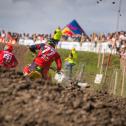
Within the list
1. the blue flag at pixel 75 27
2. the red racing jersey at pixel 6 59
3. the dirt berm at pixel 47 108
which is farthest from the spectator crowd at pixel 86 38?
the dirt berm at pixel 47 108

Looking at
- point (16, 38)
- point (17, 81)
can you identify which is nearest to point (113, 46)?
point (16, 38)

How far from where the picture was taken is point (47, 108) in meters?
7.20

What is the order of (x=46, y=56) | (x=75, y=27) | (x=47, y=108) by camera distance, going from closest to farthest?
(x=47, y=108)
(x=46, y=56)
(x=75, y=27)

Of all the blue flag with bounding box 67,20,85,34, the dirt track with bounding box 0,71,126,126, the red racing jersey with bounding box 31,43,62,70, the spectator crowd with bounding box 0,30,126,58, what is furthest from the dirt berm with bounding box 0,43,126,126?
the blue flag with bounding box 67,20,85,34

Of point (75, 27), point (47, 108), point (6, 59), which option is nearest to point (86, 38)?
point (75, 27)

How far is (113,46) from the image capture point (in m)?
35.2

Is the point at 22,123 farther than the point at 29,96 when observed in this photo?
No

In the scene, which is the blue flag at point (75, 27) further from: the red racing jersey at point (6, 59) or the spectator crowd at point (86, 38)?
the red racing jersey at point (6, 59)

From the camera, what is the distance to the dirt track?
22.7 feet

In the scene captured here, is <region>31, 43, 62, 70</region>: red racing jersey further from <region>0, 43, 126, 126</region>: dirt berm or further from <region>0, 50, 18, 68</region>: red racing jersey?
<region>0, 43, 126, 126</region>: dirt berm

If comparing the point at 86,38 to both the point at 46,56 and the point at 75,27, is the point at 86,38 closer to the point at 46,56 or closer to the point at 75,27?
the point at 75,27

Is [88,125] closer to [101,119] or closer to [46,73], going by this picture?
[101,119]

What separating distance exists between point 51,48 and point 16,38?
1268 inches

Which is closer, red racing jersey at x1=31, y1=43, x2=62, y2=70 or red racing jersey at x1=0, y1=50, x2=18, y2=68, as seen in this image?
red racing jersey at x1=31, y1=43, x2=62, y2=70
